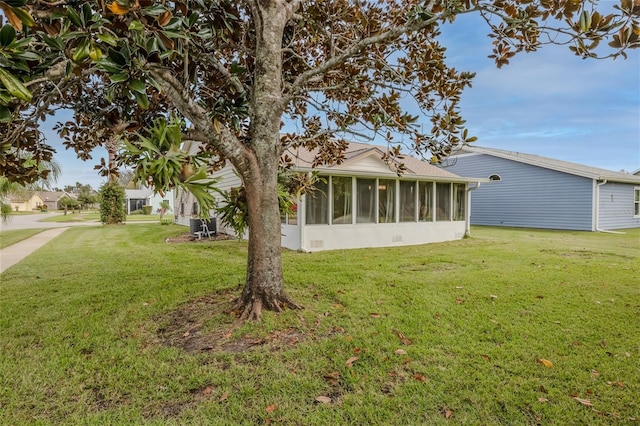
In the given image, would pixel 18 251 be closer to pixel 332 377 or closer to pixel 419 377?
pixel 332 377

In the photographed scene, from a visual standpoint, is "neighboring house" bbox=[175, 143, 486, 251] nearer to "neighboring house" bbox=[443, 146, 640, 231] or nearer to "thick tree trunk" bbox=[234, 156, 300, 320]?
"neighboring house" bbox=[443, 146, 640, 231]

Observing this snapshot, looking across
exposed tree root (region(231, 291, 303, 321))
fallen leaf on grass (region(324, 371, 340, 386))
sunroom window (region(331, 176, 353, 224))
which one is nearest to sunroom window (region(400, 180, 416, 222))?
sunroom window (region(331, 176, 353, 224))

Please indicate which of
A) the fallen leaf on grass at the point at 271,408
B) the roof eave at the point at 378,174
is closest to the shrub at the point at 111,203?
the roof eave at the point at 378,174

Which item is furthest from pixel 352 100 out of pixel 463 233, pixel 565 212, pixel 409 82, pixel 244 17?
pixel 565 212

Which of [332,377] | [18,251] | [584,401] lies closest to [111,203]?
[18,251]

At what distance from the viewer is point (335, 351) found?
348 centimetres

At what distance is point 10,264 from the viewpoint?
8117mm

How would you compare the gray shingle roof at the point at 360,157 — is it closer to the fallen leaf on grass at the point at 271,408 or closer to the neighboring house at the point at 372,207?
the neighboring house at the point at 372,207

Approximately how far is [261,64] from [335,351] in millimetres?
3512

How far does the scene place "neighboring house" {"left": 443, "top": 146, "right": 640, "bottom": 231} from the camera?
634 inches

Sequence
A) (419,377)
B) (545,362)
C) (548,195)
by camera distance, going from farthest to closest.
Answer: (548,195) → (545,362) → (419,377)

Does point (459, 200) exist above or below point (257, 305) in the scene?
above

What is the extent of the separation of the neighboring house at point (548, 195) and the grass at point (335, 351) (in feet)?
37.0

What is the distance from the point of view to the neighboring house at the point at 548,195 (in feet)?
52.8
